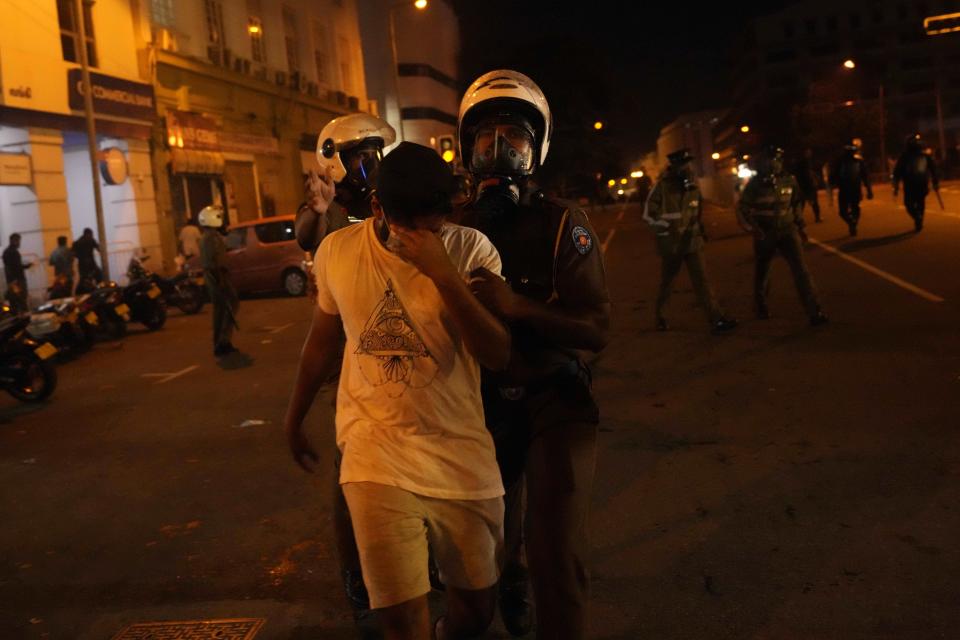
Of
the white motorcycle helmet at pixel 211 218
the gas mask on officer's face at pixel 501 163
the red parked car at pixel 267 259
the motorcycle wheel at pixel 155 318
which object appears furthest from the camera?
the red parked car at pixel 267 259

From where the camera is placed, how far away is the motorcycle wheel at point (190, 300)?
1812cm

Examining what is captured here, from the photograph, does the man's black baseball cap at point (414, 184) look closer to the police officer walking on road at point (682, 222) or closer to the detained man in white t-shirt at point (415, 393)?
the detained man in white t-shirt at point (415, 393)

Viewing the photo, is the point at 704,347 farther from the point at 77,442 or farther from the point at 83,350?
the point at 83,350

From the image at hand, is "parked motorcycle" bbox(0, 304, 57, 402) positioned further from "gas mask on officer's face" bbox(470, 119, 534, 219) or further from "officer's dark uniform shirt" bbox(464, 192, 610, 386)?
"officer's dark uniform shirt" bbox(464, 192, 610, 386)

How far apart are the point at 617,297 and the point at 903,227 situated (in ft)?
32.6

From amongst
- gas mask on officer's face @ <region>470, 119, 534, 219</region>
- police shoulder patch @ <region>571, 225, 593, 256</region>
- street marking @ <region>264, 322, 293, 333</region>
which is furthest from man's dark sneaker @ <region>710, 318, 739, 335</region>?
police shoulder patch @ <region>571, 225, 593, 256</region>

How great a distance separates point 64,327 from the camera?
13148mm

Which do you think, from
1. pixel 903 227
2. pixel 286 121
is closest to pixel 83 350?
pixel 903 227

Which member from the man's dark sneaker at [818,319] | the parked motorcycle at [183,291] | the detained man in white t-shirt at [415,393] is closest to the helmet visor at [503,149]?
the detained man in white t-shirt at [415,393]

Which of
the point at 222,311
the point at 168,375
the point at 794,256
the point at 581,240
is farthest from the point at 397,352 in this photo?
the point at 222,311

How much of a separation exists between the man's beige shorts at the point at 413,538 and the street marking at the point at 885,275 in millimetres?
9905

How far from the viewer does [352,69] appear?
4003cm

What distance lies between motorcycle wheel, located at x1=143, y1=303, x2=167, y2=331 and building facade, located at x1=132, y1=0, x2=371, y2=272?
9.43 meters

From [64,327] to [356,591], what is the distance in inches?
424
